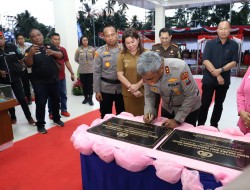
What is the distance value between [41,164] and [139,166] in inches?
56.5

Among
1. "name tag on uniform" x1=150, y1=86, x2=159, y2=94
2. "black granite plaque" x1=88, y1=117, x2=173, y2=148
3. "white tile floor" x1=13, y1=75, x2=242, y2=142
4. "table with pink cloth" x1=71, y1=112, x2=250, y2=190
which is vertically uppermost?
"name tag on uniform" x1=150, y1=86, x2=159, y2=94

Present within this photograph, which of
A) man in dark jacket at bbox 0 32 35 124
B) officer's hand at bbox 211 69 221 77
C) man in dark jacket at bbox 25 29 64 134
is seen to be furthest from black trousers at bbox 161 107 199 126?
man in dark jacket at bbox 0 32 35 124

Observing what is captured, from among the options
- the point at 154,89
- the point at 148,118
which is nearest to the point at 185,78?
the point at 154,89

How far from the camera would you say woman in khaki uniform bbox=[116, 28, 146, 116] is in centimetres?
207

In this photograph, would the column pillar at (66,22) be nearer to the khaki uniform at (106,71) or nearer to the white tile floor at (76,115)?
the white tile floor at (76,115)

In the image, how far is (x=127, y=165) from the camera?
1203 millimetres

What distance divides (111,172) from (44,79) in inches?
73.3

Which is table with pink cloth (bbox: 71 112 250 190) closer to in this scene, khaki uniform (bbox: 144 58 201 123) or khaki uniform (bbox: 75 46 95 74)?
khaki uniform (bbox: 144 58 201 123)

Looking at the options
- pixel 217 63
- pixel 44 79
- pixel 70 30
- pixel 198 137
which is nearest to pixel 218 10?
pixel 70 30

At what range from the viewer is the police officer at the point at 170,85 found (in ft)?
4.39

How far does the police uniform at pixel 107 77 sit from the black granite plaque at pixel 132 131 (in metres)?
0.70

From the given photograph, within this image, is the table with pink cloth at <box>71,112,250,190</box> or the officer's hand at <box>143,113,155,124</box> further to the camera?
the officer's hand at <box>143,113,155,124</box>

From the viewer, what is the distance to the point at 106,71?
2367mm

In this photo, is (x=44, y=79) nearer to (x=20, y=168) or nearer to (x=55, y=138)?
(x=55, y=138)
